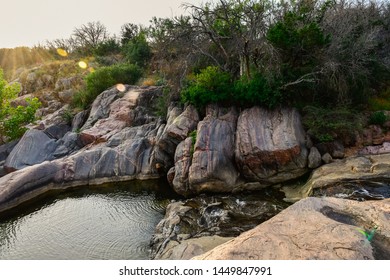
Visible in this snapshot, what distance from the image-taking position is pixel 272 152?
12.5 metres

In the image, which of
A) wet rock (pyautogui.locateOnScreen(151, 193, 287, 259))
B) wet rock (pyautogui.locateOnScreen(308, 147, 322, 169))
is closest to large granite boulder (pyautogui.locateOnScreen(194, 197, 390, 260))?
wet rock (pyautogui.locateOnScreen(151, 193, 287, 259))

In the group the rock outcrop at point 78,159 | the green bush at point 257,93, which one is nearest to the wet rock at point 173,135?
the rock outcrop at point 78,159

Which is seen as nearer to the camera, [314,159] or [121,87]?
[314,159]

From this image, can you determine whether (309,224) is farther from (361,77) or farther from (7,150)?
(7,150)

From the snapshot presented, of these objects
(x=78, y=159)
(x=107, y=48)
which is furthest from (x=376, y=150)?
(x=107, y=48)

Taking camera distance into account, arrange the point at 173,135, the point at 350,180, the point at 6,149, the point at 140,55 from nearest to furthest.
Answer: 1. the point at 350,180
2. the point at 173,135
3. the point at 6,149
4. the point at 140,55

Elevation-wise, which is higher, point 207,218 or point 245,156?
point 245,156

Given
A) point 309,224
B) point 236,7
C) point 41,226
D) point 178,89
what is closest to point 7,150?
point 41,226

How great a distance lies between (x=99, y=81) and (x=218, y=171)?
59.7 ft

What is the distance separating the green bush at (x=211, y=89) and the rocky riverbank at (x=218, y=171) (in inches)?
23.3

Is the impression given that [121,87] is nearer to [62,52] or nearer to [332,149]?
[332,149]

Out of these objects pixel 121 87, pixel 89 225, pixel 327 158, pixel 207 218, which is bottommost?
pixel 89 225

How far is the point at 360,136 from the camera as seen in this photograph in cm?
1370

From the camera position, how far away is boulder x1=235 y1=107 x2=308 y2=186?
496 inches
